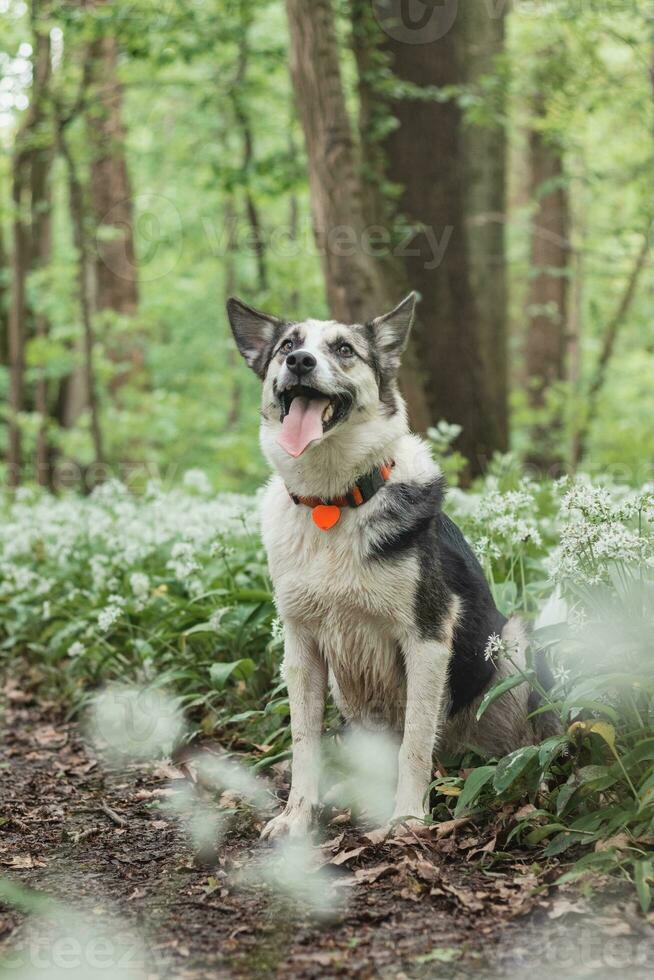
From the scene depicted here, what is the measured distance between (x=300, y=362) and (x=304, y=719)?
1.45 metres

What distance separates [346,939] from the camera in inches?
124

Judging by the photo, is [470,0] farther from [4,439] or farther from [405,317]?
[4,439]

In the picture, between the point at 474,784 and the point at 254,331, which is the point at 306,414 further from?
the point at 474,784

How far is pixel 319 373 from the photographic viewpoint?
4129mm

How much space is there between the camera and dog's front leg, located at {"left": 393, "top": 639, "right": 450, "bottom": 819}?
4.14 metres

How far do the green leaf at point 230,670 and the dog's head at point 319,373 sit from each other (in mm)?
1326

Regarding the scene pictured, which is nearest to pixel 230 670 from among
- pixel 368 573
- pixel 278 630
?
pixel 278 630

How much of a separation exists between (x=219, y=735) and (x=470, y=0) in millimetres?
10258

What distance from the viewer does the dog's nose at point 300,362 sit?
13.5 ft

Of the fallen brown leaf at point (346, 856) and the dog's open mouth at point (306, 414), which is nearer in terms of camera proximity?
the fallen brown leaf at point (346, 856)

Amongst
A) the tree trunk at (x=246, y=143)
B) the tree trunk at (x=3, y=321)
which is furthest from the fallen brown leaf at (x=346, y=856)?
the tree trunk at (x=3, y=321)

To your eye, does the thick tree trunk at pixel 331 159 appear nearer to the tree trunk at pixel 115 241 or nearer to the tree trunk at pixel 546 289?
the tree trunk at pixel 115 241

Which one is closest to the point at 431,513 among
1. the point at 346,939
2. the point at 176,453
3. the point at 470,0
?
the point at 346,939

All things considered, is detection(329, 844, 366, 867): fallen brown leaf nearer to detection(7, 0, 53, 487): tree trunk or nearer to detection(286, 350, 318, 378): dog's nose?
detection(286, 350, 318, 378): dog's nose
